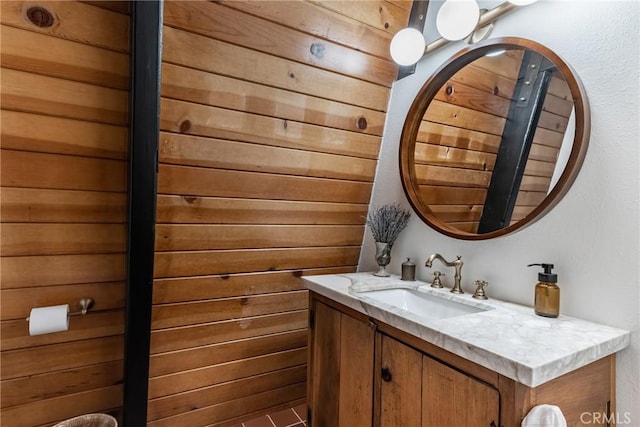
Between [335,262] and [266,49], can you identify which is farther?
[335,262]

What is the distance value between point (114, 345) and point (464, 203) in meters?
1.62

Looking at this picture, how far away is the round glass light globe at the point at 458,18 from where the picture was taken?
49.5 inches

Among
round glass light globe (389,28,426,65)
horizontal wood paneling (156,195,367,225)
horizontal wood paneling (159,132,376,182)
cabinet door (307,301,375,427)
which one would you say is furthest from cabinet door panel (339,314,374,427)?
round glass light globe (389,28,426,65)

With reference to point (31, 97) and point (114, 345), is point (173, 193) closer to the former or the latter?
point (31, 97)

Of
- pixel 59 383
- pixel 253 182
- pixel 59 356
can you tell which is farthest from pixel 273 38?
pixel 59 383

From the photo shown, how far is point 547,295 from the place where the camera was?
1006 mm

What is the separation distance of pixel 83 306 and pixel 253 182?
849 mm

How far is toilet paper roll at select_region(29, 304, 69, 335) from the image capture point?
1.19 m

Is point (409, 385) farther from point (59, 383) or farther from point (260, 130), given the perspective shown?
point (59, 383)

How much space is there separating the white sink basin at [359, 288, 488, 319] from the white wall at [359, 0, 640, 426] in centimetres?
16

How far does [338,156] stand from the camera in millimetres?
1688

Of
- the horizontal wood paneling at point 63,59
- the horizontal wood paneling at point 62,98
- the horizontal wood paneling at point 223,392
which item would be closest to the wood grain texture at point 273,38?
the horizontal wood paneling at point 63,59

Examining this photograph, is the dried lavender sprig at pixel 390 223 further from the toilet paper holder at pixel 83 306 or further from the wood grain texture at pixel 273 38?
the toilet paper holder at pixel 83 306

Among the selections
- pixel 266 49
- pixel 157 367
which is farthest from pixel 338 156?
pixel 157 367
